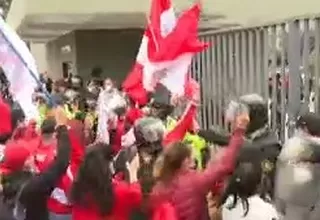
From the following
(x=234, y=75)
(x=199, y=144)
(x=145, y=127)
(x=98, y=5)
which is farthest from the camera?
(x=98, y=5)

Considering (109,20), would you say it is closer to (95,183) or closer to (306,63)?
(306,63)

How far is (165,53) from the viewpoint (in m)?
9.41

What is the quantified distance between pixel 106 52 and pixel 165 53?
652 inches

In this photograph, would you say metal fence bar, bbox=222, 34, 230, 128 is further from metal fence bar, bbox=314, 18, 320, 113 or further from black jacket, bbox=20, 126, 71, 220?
black jacket, bbox=20, 126, 71, 220

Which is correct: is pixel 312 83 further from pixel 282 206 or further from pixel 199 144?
pixel 282 206

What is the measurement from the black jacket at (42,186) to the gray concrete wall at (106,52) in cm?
1865

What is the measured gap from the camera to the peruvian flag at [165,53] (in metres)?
9.29

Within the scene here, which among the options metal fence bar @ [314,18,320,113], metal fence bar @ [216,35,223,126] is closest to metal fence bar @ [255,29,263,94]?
metal fence bar @ [314,18,320,113]

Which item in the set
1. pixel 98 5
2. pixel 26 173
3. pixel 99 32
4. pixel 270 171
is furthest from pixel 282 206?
pixel 99 32

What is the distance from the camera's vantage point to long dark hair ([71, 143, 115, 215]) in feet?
19.3

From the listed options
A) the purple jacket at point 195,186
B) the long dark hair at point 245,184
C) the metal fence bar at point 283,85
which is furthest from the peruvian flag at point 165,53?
the long dark hair at point 245,184

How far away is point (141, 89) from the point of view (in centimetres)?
991

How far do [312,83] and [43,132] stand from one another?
231 centimetres

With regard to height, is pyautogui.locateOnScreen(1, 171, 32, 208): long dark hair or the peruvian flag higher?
the peruvian flag
